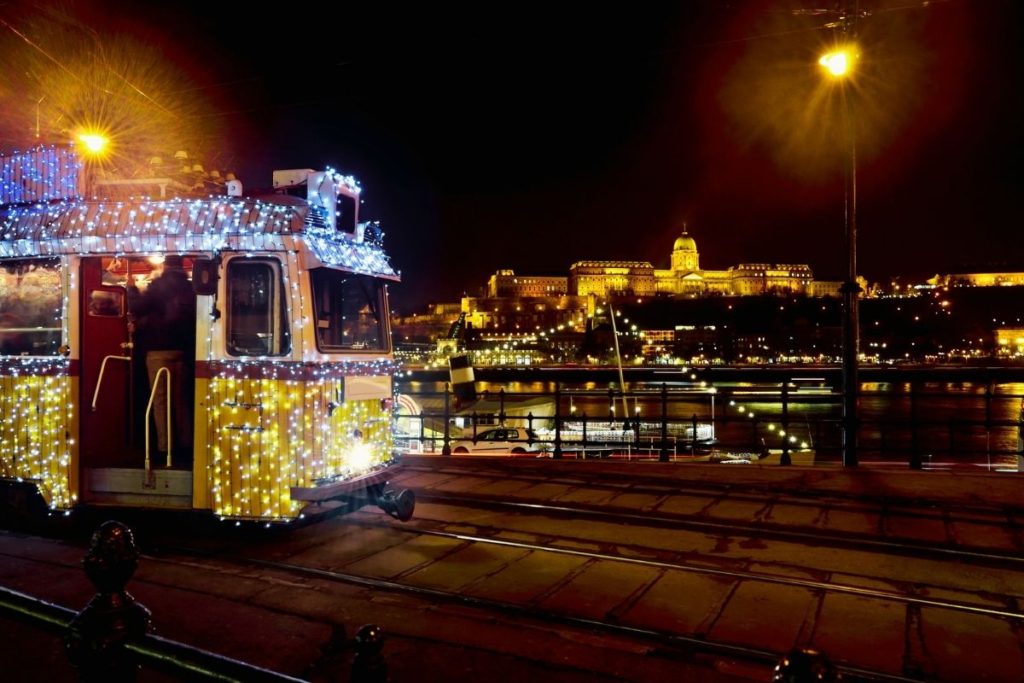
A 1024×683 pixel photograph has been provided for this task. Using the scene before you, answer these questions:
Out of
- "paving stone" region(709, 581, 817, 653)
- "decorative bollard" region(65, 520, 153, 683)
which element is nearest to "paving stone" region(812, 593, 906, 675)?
"paving stone" region(709, 581, 817, 653)

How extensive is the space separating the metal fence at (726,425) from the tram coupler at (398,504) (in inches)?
152

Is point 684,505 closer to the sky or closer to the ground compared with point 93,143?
closer to the ground

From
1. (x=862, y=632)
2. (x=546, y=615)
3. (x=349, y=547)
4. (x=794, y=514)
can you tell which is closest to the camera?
(x=862, y=632)

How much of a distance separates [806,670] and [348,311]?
6055mm

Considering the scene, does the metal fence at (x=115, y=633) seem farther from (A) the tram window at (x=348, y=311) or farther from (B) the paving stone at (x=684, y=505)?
(B) the paving stone at (x=684, y=505)

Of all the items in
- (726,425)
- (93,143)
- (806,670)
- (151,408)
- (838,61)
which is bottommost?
(726,425)

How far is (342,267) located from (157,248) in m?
1.73

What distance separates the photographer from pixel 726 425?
5291cm

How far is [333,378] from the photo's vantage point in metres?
6.54

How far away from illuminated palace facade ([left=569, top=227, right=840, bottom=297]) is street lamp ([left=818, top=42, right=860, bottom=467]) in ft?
515

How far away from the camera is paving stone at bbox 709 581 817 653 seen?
456 centimetres

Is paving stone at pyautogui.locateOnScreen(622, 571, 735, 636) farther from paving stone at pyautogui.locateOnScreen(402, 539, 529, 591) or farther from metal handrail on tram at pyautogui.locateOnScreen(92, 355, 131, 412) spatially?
metal handrail on tram at pyautogui.locateOnScreen(92, 355, 131, 412)

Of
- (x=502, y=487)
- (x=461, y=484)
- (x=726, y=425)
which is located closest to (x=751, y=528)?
(x=502, y=487)

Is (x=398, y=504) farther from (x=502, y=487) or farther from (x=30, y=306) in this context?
(x=30, y=306)
